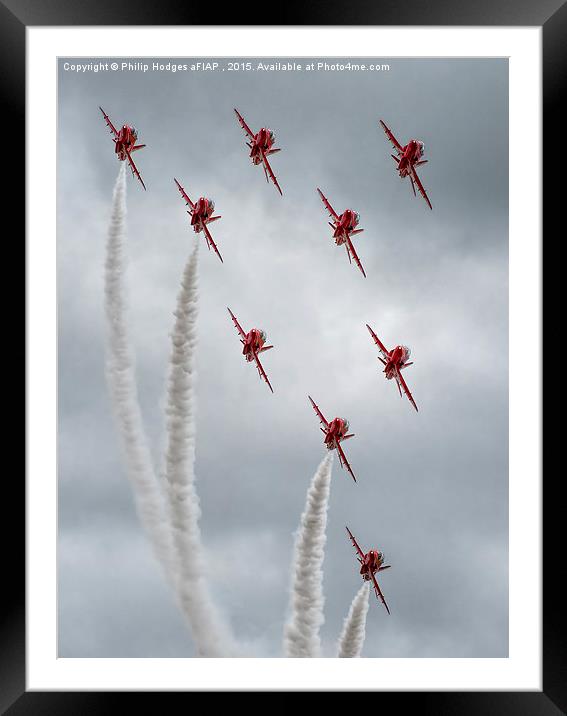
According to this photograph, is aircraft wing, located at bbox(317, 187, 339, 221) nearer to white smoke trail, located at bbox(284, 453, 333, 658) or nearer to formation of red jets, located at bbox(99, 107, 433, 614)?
formation of red jets, located at bbox(99, 107, 433, 614)

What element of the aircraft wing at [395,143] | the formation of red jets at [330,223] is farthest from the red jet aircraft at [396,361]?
the aircraft wing at [395,143]

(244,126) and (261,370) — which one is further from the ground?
(244,126)

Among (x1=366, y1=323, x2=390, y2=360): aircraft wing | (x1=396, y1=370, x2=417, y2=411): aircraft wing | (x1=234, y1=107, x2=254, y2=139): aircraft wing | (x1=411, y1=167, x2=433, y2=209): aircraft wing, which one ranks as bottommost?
(x1=396, y1=370, x2=417, y2=411): aircraft wing

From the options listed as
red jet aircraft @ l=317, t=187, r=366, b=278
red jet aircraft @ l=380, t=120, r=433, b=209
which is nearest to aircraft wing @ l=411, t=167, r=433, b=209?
red jet aircraft @ l=380, t=120, r=433, b=209

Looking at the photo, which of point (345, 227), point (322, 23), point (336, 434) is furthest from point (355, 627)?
point (322, 23)

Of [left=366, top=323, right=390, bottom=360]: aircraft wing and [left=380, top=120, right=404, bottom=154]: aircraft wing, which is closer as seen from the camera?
[left=380, top=120, right=404, bottom=154]: aircraft wing

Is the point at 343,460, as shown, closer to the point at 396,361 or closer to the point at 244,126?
the point at 396,361
